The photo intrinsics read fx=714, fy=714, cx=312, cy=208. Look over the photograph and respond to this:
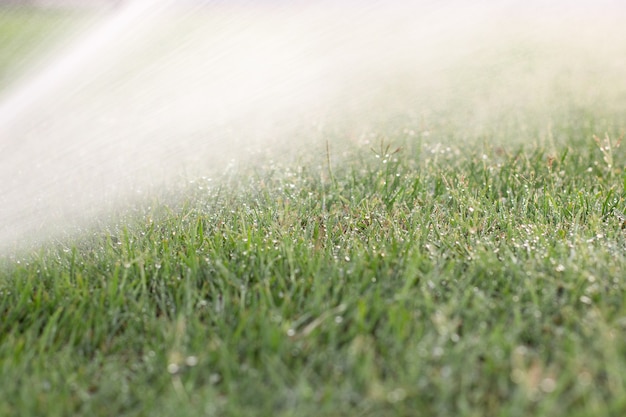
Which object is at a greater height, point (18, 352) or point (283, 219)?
point (18, 352)

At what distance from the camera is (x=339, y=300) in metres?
1.69

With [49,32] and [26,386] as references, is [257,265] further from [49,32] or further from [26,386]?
[49,32]

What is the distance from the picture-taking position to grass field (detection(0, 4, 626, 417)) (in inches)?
52.8

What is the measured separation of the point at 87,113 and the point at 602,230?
2065 millimetres

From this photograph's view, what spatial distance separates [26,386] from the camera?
136cm

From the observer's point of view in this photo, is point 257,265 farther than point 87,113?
No

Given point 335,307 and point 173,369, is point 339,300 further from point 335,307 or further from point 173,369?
point 173,369

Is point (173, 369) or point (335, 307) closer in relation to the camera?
point (173, 369)

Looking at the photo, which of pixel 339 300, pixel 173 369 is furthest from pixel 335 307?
pixel 173 369

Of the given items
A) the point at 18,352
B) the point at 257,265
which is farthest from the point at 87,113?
the point at 18,352

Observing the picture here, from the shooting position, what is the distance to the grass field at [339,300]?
134cm

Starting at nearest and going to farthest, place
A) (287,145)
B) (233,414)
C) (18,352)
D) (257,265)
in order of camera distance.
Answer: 1. (233,414)
2. (18,352)
3. (257,265)
4. (287,145)

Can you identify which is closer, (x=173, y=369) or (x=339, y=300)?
(x=173, y=369)

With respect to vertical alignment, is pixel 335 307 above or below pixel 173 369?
below
